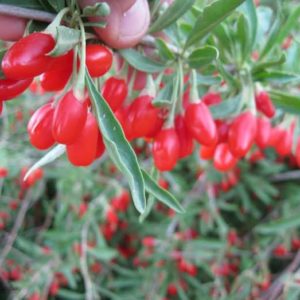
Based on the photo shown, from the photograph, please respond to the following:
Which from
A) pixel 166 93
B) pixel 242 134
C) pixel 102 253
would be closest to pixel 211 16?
pixel 166 93

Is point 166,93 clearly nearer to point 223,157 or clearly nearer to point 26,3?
point 223,157

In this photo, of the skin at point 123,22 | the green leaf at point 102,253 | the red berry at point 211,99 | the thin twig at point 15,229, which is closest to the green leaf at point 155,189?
the skin at point 123,22

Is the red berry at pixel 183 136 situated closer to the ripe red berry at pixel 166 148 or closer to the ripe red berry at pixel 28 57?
the ripe red berry at pixel 166 148

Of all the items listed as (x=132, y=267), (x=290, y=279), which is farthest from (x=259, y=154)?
(x=132, y=267)

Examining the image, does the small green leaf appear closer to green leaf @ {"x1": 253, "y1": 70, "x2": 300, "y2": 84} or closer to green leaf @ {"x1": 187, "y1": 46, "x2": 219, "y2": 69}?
green leaf @ {"x1": 187, "y1": 46, "x2": 219, "y2": 69}

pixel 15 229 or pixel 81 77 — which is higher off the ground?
pixel 81 77
